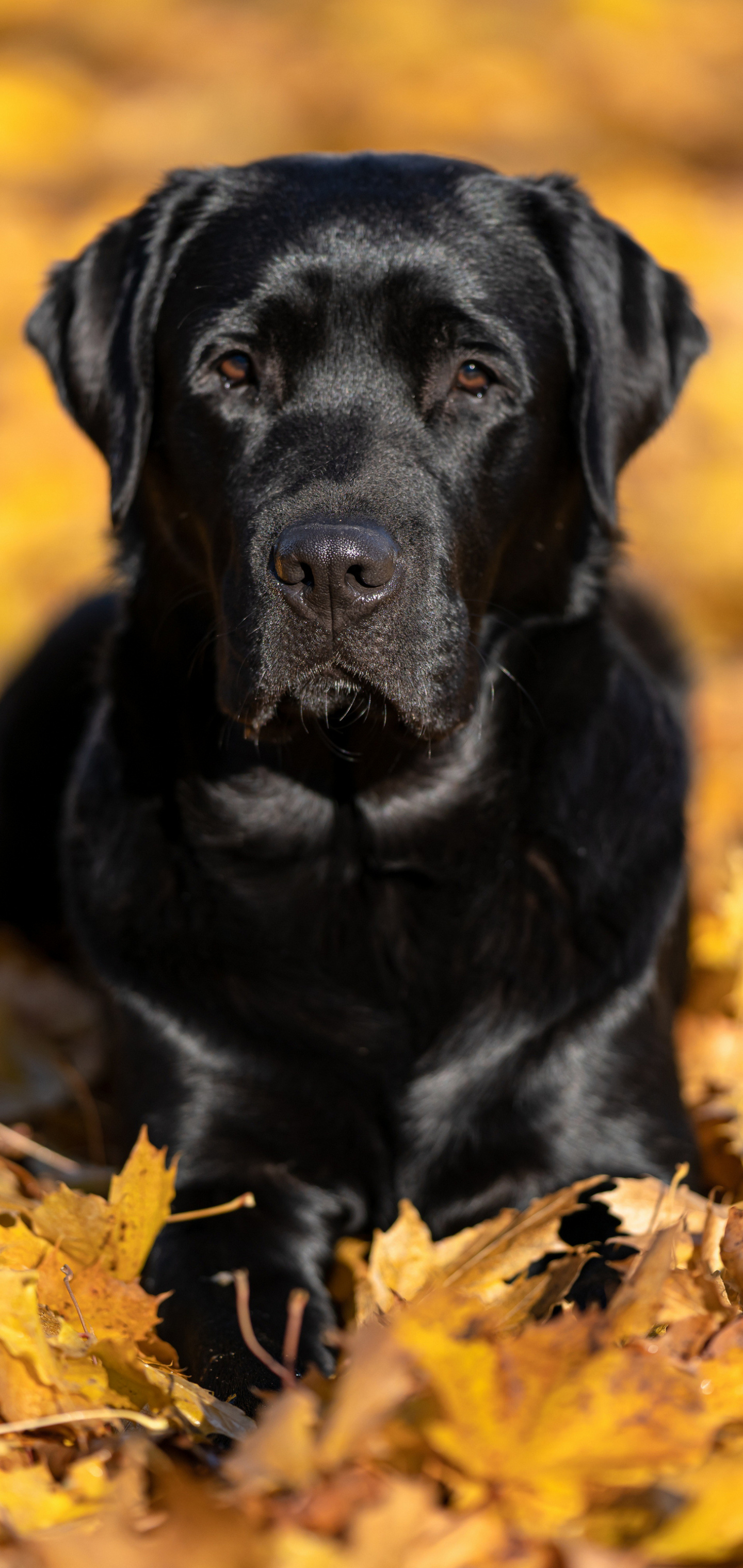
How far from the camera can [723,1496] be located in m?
1.26

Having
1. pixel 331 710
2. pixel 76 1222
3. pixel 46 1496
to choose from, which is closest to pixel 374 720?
pixel 331 710

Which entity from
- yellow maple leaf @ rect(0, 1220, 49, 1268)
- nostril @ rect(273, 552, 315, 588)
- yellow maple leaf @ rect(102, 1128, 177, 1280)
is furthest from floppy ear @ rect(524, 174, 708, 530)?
yellow maple leaf @ rect(0, 1220, 49, 1268)

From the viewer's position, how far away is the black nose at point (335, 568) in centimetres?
228

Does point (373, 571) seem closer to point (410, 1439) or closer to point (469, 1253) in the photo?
point (469, 1253)

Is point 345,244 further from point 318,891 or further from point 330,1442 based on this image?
point 330,1442

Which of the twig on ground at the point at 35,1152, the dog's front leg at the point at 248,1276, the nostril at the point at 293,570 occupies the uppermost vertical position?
the nostril at the point at 293,570

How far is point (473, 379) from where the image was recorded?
2699 mm

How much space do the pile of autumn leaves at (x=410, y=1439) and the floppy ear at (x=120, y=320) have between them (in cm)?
167

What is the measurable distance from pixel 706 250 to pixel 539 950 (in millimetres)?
8124

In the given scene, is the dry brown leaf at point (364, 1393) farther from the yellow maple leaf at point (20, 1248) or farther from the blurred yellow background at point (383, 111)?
the blurred yellow background at point (383, 111)

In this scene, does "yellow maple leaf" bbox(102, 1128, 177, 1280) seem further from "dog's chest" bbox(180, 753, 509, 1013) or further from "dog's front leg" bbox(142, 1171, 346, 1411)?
"dog's chest" bbox(180, 753, 509, 1013)

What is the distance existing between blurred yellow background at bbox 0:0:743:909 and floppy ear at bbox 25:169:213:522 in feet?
17.8

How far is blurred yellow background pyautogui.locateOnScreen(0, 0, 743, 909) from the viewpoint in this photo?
923 centimetres

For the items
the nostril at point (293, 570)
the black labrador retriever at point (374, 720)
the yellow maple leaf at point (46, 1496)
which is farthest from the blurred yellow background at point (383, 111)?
the yellow maple leaf at point (46, 1496)
